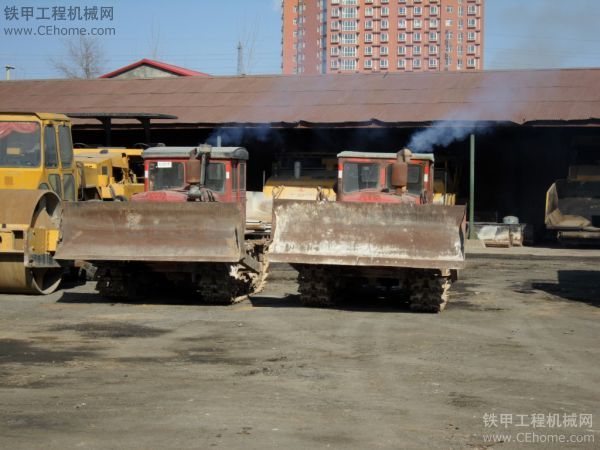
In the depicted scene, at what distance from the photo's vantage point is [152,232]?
12359 mm

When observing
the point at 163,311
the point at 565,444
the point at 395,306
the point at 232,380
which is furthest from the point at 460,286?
the point at 565,444

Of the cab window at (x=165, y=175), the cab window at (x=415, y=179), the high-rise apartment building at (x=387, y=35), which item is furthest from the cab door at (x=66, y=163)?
the high-rise apartment building at (x=387, y=35)

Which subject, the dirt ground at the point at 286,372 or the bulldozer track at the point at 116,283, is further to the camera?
the bulldozer track at the point at 116,283

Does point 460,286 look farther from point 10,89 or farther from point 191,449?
point 10,89

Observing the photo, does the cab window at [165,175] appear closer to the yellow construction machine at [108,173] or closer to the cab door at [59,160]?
the cab door at [59,160]

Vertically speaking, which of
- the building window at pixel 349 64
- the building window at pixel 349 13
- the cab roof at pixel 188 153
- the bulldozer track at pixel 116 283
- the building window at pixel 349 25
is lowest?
the bulldozer track at pixel 116 283

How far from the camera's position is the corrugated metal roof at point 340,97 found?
24.9m

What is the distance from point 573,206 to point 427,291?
1290 cm

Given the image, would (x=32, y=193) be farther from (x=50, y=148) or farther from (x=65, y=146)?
(x=65, y=146)

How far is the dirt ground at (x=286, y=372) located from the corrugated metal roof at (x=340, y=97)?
40.3ft

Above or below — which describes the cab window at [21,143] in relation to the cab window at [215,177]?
above

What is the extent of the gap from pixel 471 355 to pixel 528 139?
19.7 m

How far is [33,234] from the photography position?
13.1m

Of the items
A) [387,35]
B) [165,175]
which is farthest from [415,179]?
[387,35]
